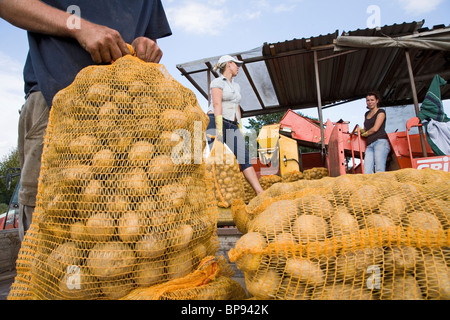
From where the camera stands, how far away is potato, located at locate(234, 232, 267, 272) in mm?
1002

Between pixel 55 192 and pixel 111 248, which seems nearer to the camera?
pixel 111 248

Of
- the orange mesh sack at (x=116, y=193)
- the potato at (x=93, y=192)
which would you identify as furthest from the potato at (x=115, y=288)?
the potato at (x=93, y=192)

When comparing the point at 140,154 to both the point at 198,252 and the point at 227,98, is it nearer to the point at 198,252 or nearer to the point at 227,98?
the point at 198,252

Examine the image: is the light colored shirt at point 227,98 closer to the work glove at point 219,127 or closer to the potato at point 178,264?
the work glove at point 219,127

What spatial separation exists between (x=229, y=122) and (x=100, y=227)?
2.47 m

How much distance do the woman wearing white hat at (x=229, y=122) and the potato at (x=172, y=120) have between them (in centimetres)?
182

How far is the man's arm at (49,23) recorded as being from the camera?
1300 mm

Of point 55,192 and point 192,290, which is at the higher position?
point 55,192

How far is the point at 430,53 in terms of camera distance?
17.7 feet

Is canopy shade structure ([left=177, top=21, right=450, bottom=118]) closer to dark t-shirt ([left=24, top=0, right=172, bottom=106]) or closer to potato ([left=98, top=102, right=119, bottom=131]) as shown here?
dark t-shirt ([left=24, top=0, right=172, bottom=106])

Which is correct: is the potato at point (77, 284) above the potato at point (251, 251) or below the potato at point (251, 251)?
below
